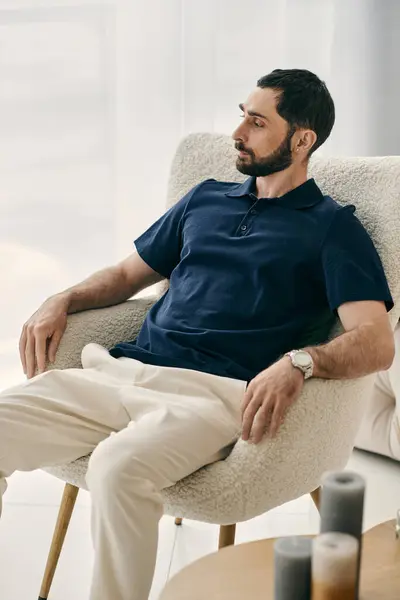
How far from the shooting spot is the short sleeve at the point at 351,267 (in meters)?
1.74

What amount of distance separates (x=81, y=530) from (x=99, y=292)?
647 millimetres

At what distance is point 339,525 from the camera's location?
1079 mm

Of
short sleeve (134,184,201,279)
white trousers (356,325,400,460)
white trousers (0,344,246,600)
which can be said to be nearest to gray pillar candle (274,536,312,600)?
white trousers (0,344,246,600)

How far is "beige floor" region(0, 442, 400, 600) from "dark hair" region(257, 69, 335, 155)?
0.98 m

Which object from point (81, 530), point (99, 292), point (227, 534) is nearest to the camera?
point (227, 534)

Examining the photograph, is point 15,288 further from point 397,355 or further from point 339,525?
point 339,525

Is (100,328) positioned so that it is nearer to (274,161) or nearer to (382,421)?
(274,161)

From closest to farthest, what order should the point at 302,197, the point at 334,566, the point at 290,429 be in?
the point at 334,566 < the point at 290,429 < the point at 302,197

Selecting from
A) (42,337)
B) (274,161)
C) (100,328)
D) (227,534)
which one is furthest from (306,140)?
(227,534)

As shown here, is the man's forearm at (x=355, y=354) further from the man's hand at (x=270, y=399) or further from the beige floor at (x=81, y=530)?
the beige floor at (x=81, y=530)

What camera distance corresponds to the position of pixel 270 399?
1571 millimetres

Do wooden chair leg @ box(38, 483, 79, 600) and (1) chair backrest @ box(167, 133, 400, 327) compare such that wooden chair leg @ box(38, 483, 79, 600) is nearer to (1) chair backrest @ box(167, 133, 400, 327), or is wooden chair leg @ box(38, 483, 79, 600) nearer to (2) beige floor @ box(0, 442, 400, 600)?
(2) beige floor @ box(0, 442, 400, 600)

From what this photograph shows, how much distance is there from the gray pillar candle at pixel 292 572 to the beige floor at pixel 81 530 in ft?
3.07

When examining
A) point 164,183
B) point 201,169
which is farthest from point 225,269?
point 164,183
